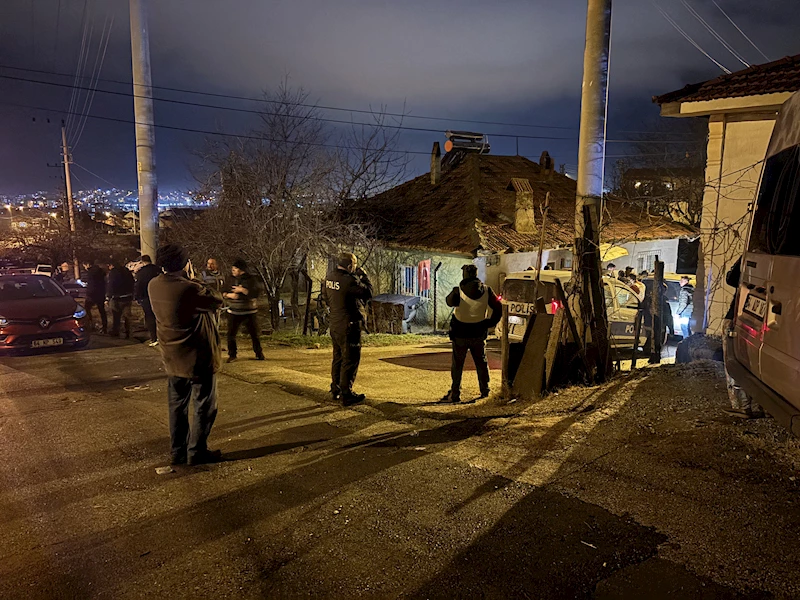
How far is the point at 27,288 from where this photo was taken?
10.5m

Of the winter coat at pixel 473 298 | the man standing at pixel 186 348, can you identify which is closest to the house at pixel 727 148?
the winter coat at pixel 473 298

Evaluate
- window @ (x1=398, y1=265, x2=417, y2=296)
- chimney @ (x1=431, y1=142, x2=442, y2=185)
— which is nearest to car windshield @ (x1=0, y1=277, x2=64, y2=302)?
window @ (x1=398, y1=265, x2=417, y2=296)

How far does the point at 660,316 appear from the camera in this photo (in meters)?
10.1

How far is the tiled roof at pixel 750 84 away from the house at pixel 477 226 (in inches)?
258

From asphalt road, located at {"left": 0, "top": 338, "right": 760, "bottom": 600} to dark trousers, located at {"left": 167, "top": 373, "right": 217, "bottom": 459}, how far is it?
0.22 meters

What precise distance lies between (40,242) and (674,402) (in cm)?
3629

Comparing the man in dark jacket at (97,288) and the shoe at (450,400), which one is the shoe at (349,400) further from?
the man in dark jacket at (97,288)

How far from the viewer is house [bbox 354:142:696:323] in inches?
682

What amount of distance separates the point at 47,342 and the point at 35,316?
19.5 inches

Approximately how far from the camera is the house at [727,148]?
8.05 metres

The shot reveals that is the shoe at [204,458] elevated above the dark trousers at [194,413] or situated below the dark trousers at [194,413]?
below

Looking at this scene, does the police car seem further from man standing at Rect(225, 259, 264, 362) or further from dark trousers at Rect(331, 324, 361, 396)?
dark trousers at Rect(331, 324, 361, 396)

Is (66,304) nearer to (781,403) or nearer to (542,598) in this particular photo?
(542,598)

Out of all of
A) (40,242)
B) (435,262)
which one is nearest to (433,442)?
(435,262)
